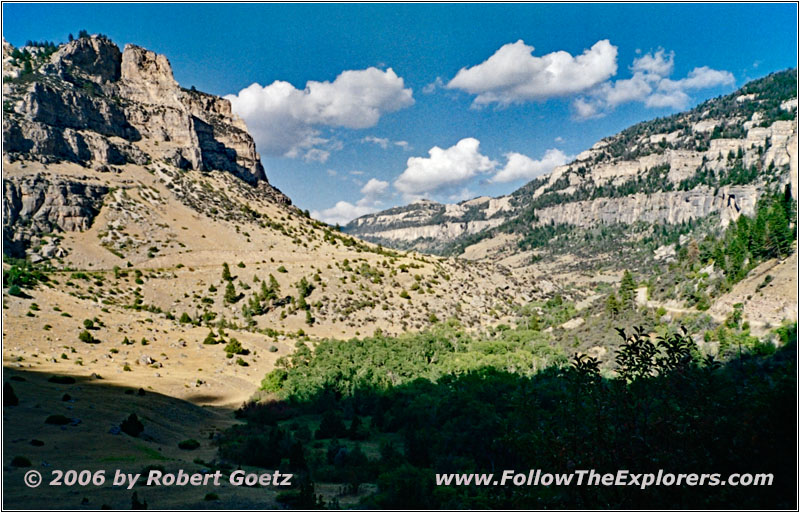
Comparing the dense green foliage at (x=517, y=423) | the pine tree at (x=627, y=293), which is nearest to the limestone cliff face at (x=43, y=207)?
the dense green foliage at (x=517, y=423)

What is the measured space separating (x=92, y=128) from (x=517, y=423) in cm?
10713

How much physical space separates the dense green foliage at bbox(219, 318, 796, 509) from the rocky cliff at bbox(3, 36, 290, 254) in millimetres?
60081

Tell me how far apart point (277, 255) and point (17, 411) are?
58169 millimetres

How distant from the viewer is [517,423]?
56.6 feet

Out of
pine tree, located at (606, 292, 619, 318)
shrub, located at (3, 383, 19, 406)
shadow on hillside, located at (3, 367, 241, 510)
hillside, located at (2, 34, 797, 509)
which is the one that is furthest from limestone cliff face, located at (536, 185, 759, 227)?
shrub, located at (3, 383, 19, 406)

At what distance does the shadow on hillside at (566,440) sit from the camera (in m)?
9.88

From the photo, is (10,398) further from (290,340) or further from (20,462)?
(290,340)

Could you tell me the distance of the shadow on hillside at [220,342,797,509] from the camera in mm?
9875

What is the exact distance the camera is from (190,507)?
46.1 feet

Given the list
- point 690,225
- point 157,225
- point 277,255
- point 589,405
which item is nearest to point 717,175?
point 690,225

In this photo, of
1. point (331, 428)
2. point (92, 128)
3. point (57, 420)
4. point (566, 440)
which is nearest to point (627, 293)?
point (331, 428)

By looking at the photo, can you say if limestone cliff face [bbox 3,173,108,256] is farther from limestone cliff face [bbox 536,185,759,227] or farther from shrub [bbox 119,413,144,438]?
limestone cliff face [bbox 536,185,759,227]

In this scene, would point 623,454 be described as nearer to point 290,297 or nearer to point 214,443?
point 214,443

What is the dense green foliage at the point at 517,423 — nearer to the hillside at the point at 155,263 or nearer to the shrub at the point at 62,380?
the hillside at the point at 155,263
